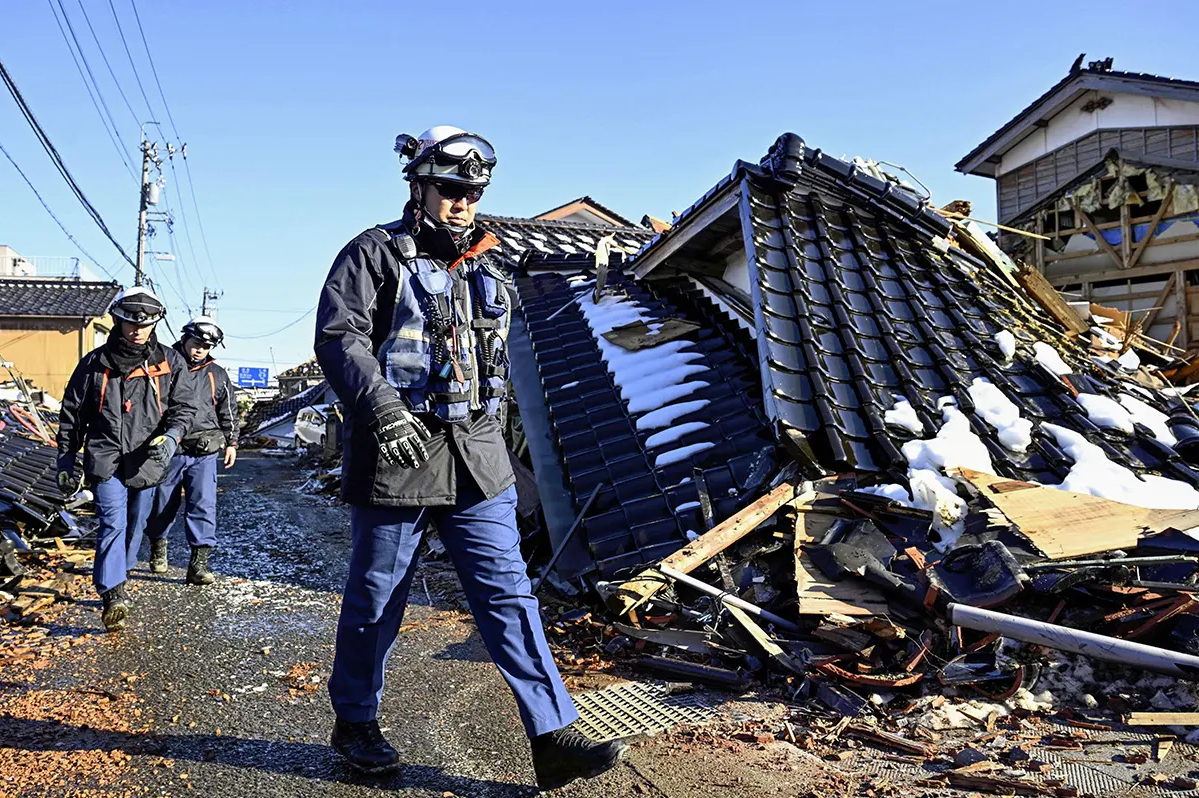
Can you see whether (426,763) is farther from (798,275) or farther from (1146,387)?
(1146,387)

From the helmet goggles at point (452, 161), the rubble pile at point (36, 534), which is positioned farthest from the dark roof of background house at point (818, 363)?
the rubble pile at point (36, 534)

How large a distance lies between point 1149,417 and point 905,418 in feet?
6.08

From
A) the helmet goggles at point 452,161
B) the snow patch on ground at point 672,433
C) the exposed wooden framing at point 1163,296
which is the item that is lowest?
the snow patch on ground at point 672,433

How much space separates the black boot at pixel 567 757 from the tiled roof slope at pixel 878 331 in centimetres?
260

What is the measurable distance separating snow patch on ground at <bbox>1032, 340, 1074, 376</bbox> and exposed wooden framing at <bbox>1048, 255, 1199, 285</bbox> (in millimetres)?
10401

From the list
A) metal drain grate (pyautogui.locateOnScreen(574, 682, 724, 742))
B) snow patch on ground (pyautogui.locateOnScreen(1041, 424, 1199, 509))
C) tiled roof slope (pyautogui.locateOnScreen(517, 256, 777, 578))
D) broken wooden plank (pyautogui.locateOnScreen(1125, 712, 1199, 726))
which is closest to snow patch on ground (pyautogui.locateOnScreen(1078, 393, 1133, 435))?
snow patch on ground (pyautogui.locateOnScreen(1041, 424, 1199, 509))

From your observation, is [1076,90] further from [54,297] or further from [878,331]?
[54,297]

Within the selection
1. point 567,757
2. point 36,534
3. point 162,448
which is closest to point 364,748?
point 567,757

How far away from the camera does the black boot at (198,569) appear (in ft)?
18.0

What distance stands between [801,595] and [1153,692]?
136cm

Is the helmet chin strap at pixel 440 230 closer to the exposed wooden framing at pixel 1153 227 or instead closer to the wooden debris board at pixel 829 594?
the wooden debris board at pixel 829 594

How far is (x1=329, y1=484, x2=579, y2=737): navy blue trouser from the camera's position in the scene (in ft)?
8.29

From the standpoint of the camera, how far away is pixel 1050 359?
5848mm

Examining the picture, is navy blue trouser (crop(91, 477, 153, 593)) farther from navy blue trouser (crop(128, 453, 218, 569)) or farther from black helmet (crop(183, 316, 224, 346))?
black helmet (crop(183, 316, 224, 346))
